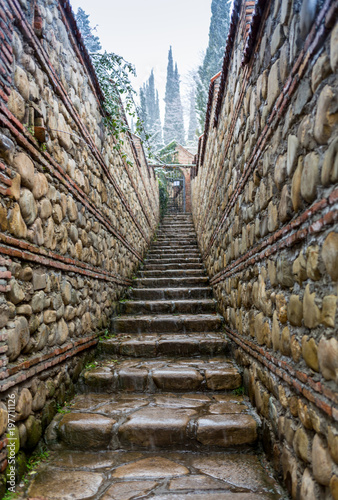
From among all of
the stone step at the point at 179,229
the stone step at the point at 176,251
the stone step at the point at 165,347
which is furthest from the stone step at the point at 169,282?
the stone step at the point at 179,229

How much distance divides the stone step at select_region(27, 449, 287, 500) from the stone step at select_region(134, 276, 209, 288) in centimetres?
336

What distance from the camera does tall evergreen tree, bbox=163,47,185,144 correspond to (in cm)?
2902

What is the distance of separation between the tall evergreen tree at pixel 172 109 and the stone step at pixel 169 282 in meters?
23.4

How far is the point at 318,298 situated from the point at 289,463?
0.89 m

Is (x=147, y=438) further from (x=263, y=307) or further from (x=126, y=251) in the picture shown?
(x=126, y=251)

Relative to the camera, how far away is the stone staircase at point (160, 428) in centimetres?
182

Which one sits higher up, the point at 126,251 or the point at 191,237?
the point at 191,237

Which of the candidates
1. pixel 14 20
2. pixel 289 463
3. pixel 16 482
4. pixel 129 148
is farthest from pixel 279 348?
pixel 129 148

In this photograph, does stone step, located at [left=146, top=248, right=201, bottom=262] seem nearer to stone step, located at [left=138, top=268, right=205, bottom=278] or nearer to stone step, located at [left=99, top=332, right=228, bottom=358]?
stone step, located at [left=138, top=268, right=205, bottom=278]

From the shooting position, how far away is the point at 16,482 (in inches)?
69.5

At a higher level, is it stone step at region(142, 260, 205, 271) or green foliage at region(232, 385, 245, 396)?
stone step at region(142, 260, 205, 271)

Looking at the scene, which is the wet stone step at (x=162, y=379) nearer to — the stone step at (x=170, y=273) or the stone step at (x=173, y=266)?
the stone step at (x=170, y=273)

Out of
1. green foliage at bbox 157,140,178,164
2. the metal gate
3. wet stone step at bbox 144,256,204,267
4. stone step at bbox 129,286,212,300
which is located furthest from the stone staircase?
green foliage at bbox 157,140,178,164

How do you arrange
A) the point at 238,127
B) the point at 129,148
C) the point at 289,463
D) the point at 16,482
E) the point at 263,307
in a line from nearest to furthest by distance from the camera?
the point at 289,463 < the point at 16,482 < the point at 263,307 < the point at 238,127 < the point at 129,148
